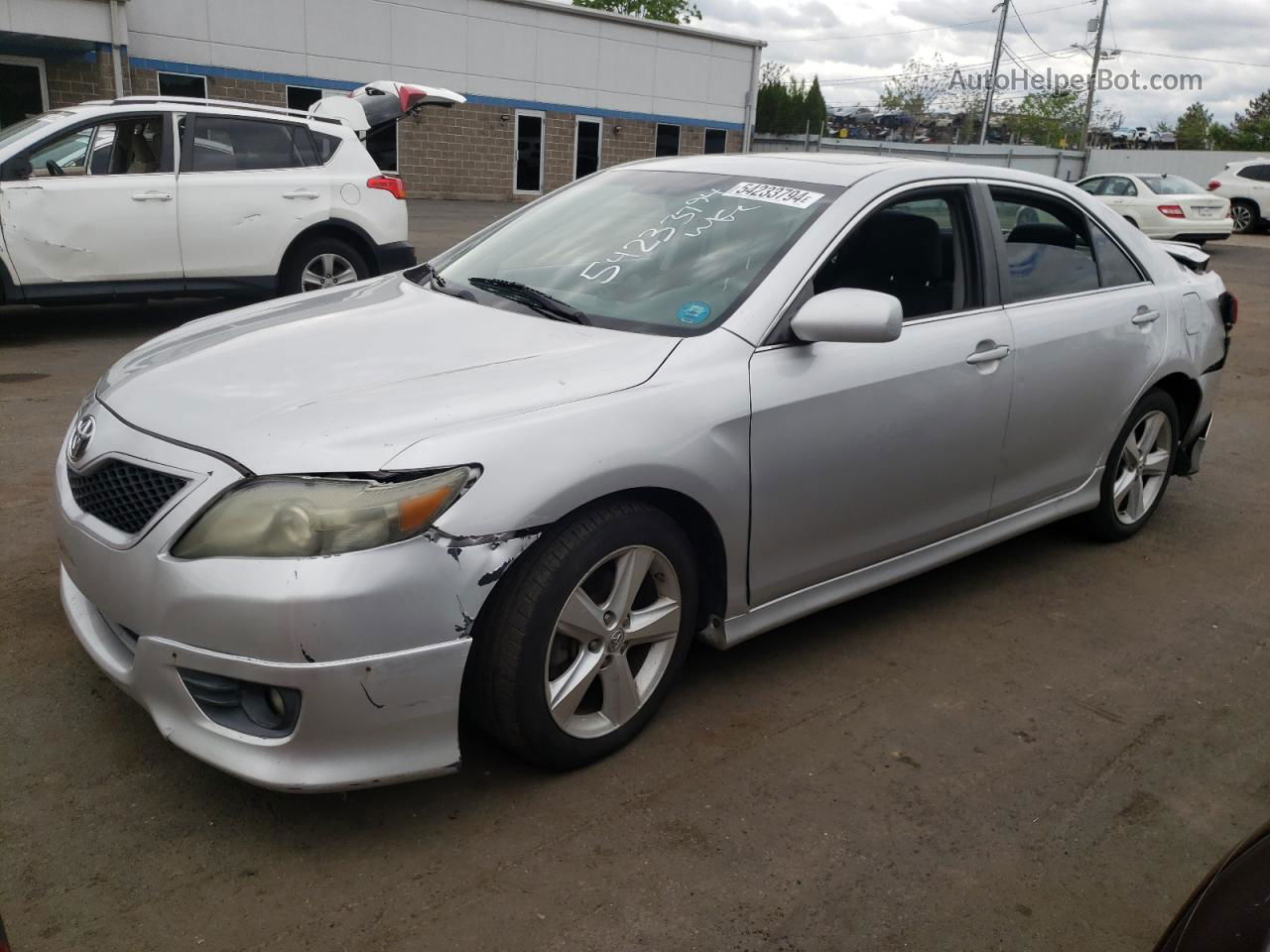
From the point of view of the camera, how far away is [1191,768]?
3139 mm

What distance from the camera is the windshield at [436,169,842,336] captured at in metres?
3.28

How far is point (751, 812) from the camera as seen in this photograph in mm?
2814

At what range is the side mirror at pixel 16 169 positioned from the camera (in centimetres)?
767

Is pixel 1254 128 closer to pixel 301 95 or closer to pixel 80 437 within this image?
pixel 301 95

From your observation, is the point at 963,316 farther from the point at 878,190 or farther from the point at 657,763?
the point at 657,763

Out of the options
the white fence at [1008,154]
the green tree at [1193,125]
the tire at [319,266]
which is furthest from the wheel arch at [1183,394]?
the green tree at [1193,125]

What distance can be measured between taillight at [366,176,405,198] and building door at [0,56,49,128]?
14292 mm

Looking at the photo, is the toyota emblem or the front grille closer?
the front grille

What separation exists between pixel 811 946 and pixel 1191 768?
4.76 ft

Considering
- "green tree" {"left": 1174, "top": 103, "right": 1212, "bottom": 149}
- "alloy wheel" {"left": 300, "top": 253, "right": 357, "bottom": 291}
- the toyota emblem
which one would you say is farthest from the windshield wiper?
"green tree" {"left": 1174, "top": 103, "right": 1212, "bottom": 149}

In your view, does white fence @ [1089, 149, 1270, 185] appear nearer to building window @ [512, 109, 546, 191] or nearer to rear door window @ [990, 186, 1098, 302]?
building window @ [512, 109, 546, 191]

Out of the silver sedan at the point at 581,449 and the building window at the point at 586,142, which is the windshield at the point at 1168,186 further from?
the silver sedan at the point at 581,449

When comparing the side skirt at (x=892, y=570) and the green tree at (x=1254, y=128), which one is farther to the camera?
the green tree at (x=1254, y=128)

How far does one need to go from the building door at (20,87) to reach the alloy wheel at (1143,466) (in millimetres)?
21155
